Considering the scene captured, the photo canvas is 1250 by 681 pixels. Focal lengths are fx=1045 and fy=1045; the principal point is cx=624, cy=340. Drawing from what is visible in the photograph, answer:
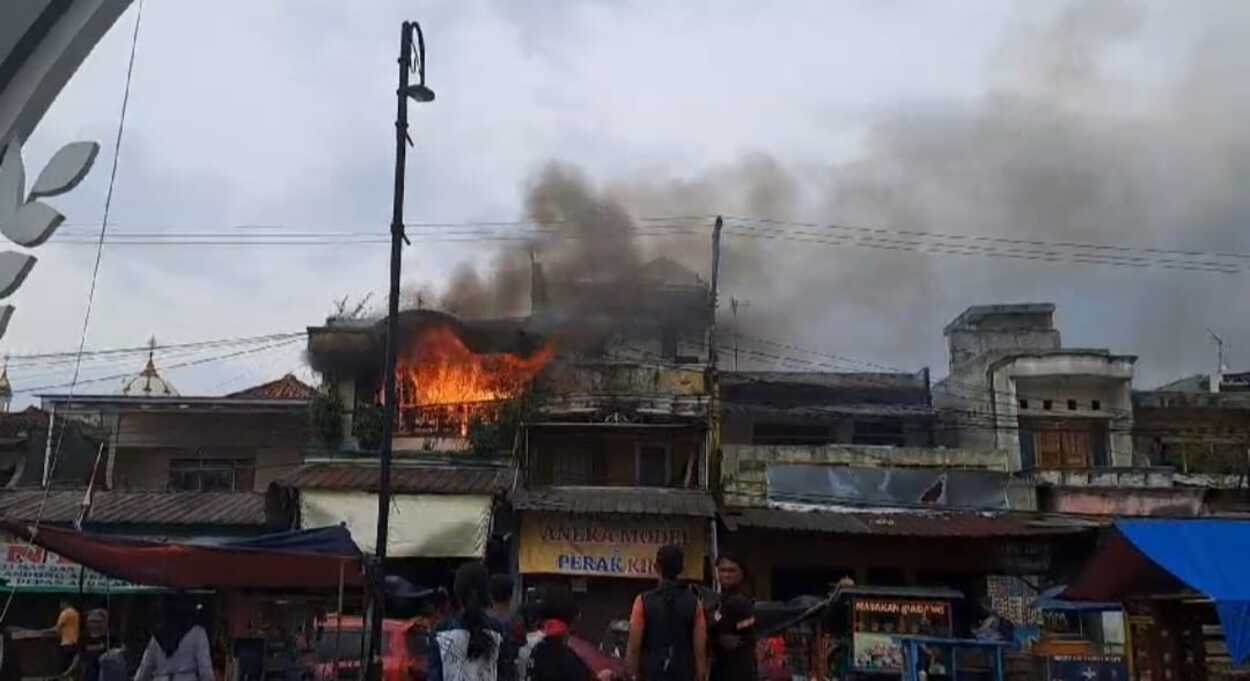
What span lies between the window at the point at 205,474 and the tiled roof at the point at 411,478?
3.55 meters

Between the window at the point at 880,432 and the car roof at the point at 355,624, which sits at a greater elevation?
the window at the point at 880,432

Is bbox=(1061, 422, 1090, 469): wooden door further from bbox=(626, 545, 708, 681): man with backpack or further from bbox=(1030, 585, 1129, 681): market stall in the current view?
bbox=(626, 545, 708, 681): man with backpack

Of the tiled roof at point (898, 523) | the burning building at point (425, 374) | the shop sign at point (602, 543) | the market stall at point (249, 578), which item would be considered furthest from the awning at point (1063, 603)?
the burning building at point (425, 374)

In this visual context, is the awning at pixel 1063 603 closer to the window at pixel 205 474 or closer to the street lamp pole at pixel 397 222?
the street lamp pole at pixel 397 222

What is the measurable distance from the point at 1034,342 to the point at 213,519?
23392 millimetres

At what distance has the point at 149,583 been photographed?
30.4 ft

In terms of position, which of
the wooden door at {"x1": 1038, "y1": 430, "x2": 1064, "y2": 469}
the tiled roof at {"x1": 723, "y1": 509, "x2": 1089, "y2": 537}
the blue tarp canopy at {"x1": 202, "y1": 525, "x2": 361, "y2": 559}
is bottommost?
the blue tarp canopy at {"x1": 202, "y1": 525, "x2": 361, "y2": 559}

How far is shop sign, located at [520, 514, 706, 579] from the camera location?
70.0 ft

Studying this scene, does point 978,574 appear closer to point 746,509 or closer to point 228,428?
point 746,509

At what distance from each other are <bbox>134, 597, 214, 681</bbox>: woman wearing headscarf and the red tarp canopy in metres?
0.63

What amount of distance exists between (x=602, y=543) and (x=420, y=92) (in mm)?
12022

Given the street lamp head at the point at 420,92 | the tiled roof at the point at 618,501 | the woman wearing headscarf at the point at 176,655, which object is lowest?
the woman wearing headscarf at the point at 176,655

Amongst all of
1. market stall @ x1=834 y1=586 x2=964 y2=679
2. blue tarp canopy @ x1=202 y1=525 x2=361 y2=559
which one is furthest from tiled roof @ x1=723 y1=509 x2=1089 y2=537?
blue tarp canopy @ x1=202 y1=525 x2=361 y2=559

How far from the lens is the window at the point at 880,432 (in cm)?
2728
